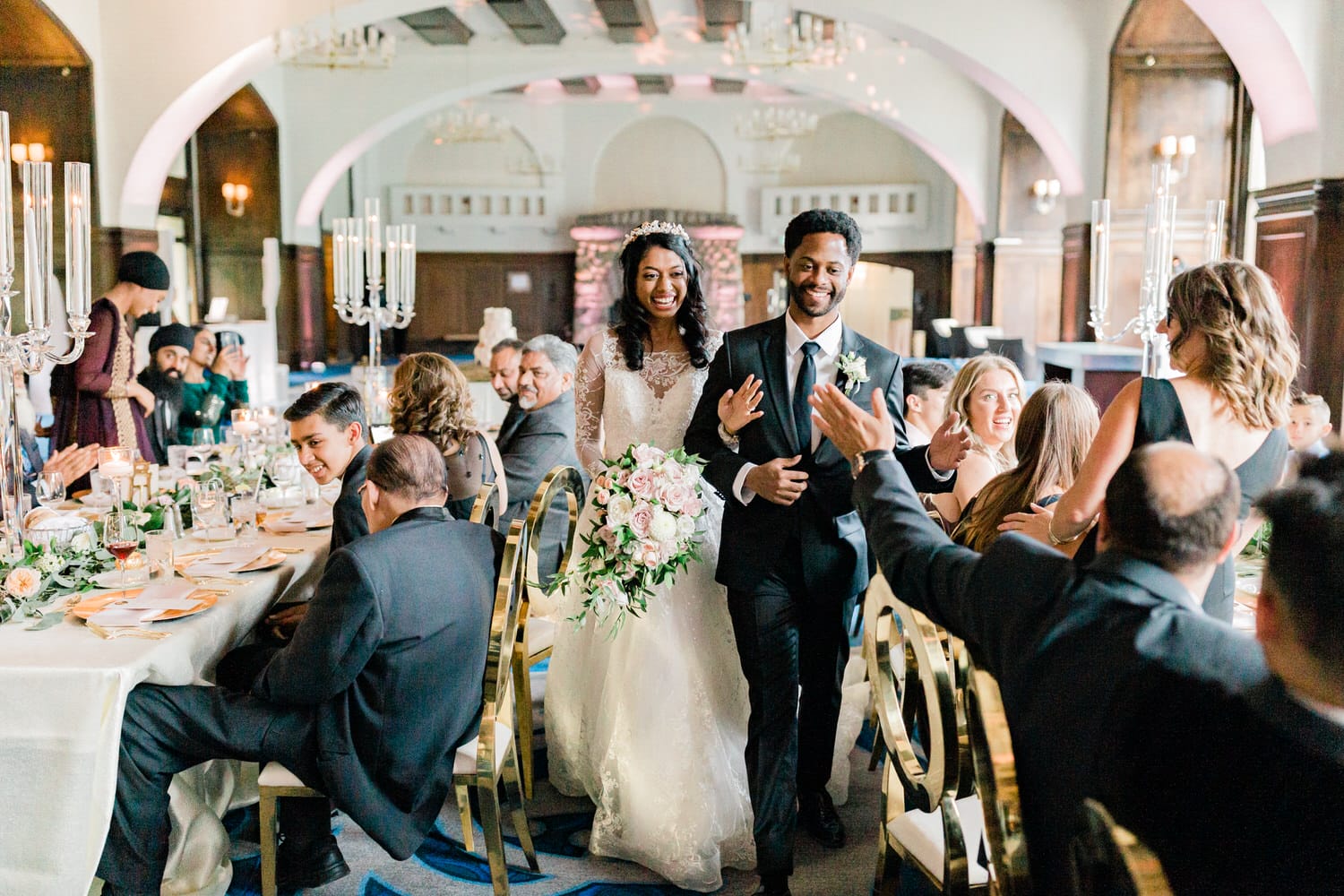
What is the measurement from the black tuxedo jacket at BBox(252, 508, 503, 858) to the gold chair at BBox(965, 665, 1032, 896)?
51.6 inches

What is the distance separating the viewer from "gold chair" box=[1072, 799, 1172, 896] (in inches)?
47.3

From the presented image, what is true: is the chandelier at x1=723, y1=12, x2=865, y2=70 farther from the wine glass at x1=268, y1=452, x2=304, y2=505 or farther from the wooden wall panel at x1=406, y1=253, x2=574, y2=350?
the wine glass at x1=268, y1=452, x2=304, y2=505

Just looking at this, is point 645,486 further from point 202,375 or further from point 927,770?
point 202,375

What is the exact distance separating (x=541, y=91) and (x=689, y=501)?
662 inches

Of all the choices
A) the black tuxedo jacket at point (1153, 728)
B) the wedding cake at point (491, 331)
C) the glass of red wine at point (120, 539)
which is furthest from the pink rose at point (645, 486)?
the wedding cake at point (491, 331)

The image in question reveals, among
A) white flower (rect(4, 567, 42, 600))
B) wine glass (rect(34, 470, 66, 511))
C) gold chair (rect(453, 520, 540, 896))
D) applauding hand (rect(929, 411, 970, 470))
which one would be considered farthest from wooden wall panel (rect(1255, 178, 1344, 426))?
white flower (rect(4, 567, 42, 600))

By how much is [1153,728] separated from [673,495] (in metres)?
1.53

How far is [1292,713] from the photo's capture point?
3.70 feet

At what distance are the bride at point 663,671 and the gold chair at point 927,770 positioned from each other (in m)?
0.70

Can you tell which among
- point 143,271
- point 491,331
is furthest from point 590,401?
point 491,331

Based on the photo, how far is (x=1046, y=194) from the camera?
42.1ft

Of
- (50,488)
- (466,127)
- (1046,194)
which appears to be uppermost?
(466,127)

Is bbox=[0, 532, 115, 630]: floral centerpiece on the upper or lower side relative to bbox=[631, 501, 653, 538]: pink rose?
lower

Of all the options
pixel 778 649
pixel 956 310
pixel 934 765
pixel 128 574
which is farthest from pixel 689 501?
pixel 956 310
